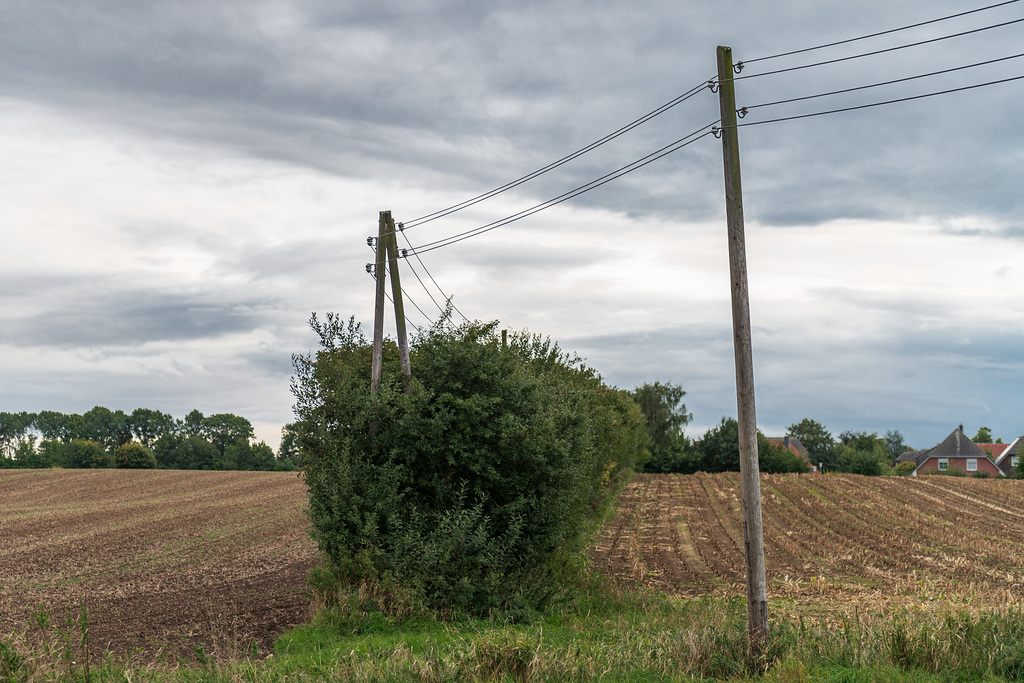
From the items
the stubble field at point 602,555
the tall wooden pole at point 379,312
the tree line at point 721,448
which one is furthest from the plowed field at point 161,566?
the tree line at point 721,448

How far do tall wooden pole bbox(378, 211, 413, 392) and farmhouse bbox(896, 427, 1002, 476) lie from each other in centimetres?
9176

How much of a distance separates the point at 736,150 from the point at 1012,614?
8.42 m

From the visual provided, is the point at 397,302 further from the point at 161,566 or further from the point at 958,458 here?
the point at 958,458

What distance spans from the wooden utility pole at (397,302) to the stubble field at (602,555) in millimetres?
5779

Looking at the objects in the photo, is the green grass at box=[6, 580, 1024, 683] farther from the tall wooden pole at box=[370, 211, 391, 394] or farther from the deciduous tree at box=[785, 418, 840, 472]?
the deciduous tree at box=[785, 418, 840, 472]

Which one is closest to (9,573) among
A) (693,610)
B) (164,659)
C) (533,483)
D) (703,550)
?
(164,659)

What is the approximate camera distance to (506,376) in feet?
57.2

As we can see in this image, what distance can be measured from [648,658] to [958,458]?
9971 centimetres

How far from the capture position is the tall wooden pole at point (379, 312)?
1723 cm

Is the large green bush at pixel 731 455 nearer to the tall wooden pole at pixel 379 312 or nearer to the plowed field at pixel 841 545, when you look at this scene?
the plowed field at pixel 841 545

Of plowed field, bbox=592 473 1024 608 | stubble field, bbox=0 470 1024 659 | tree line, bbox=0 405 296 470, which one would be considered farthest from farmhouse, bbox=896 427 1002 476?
tree line, bbox=0 405 296 470

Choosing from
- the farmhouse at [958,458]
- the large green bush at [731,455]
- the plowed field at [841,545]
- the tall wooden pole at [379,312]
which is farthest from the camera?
the farmhouse at [958,458]

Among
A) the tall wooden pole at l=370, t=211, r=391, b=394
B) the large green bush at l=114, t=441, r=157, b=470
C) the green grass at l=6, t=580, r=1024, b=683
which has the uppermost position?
the tall wooden pole at l=370, t=211, r=391, b=394

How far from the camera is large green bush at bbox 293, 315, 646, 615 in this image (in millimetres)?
Result: 15266
